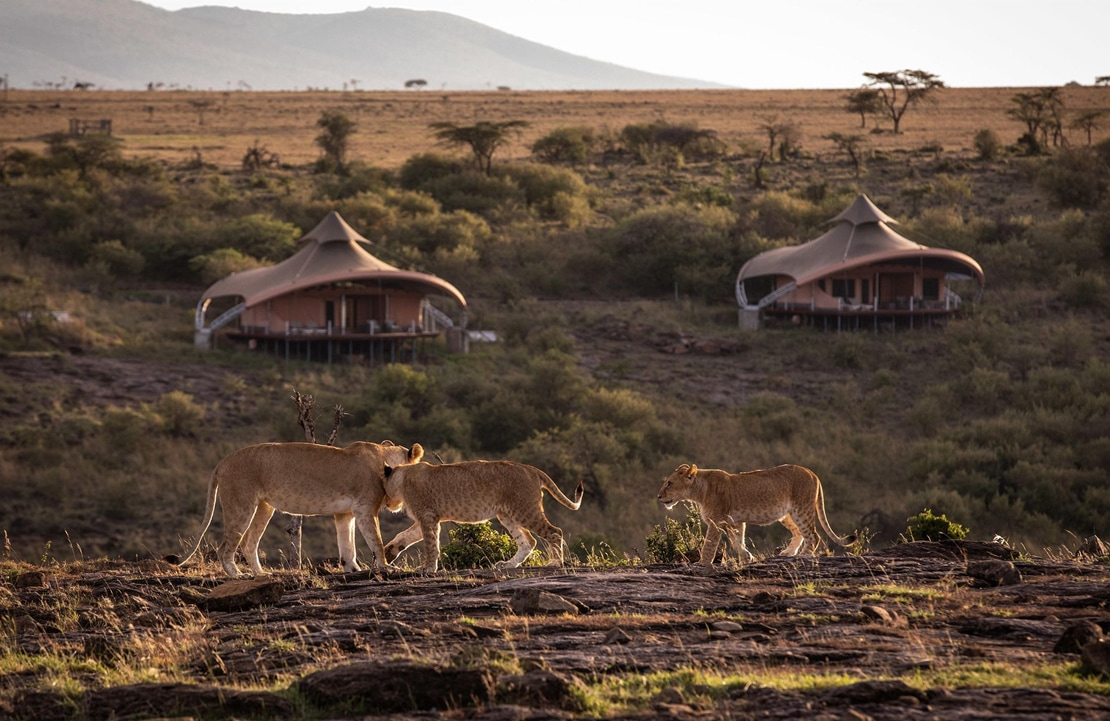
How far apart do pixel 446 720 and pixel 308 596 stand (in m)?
3.63

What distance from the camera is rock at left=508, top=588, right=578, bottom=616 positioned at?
10.2 meters

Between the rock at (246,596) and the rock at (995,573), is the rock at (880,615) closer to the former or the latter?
the rock at (995,573)

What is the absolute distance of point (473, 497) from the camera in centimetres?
1242

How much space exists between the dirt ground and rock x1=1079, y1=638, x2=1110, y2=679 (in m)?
0.05

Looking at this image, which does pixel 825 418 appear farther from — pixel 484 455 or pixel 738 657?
pixel 738 657

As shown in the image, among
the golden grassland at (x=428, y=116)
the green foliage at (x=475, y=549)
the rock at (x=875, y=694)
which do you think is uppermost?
the golden grassland at (x=428, y=116)

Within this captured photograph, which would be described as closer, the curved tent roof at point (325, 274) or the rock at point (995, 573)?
the rock at point (995, 573)

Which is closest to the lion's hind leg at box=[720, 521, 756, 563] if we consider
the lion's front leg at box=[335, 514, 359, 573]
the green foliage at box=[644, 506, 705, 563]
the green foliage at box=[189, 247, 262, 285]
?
the green foliage at box=[644, 506, 705, 563]

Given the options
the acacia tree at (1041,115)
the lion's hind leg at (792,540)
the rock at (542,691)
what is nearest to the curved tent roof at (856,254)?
the acacia tree at (1041,115)

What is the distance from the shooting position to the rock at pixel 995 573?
10.9m

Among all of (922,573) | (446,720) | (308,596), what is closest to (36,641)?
(308,596)

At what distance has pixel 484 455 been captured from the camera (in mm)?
40438

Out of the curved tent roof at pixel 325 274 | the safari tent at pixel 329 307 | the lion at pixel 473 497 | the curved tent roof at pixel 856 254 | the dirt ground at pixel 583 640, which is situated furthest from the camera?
the curved tent roof at pixel 856 254

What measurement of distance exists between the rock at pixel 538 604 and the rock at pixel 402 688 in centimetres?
197
